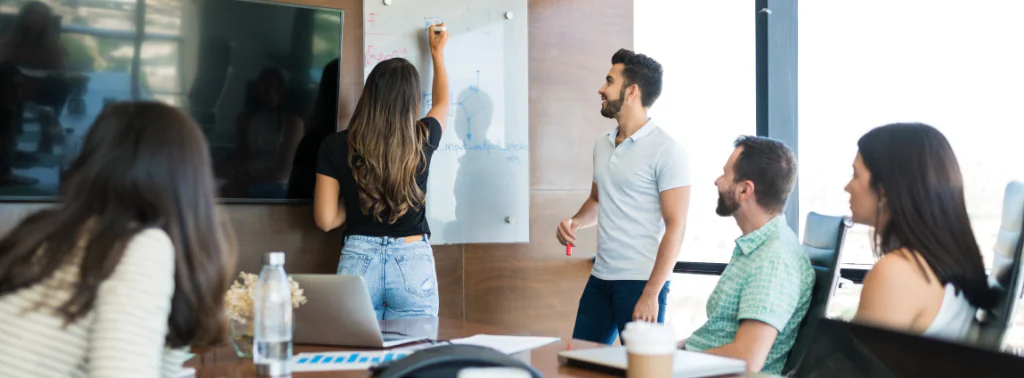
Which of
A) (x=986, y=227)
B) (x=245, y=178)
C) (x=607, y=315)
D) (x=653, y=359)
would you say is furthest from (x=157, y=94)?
(x=986, y=227)

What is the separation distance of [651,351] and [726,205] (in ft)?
3.96

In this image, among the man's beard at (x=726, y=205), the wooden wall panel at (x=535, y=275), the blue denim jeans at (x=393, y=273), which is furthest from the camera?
the wooden wall panel at (x=535, y=275)

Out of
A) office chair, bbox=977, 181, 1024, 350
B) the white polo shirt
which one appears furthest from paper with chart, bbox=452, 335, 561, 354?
the white polo shirt

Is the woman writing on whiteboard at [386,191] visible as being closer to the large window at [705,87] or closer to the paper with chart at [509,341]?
the paper with chart at [509,341]

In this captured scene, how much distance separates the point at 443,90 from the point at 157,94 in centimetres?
102

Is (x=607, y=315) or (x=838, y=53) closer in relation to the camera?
(x=607, y=315)

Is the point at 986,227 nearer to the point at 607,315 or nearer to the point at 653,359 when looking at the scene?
the point at 607,315

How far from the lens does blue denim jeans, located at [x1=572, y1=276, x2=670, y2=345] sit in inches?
119

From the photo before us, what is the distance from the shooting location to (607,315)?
308cm

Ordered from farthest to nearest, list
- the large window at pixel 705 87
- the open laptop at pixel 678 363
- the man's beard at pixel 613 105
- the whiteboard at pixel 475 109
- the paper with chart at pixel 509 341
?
the large window at pixel 705 87
the whiteboard at pixel 475 109
the man's beard at pixel 613 105
the paper with chart at pixel 509 341
the open laptop at pixel 678 363

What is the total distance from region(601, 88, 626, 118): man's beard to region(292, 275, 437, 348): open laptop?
4.99 ft

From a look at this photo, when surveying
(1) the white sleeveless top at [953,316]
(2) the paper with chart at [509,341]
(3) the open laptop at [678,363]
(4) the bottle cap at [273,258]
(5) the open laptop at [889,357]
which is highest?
(4) the bottle cap at [273,258]

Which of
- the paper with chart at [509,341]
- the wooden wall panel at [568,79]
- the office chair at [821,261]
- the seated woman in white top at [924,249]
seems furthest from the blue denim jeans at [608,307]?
the seated woman in white top at [924,249]

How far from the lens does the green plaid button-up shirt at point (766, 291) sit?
1922 millimetres
